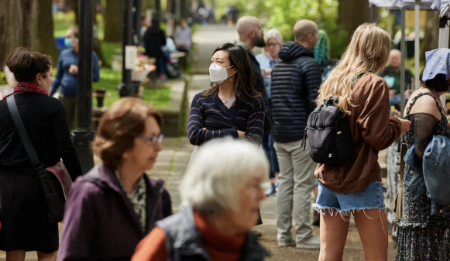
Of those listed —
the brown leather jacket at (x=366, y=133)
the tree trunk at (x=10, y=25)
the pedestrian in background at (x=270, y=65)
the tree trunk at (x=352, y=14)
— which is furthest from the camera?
the tree trunk at (x=352, y=14)

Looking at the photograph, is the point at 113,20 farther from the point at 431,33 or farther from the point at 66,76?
the point at 66,76

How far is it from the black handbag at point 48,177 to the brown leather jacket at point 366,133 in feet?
5.50

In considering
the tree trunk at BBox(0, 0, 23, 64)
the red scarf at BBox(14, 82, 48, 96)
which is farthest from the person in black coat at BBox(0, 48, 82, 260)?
the tree trunk at BBox(0, 0, 23, 64)

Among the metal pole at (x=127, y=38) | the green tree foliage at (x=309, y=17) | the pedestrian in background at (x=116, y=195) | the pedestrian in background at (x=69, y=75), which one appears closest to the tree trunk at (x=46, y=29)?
the green tree foliage at (x=309, y=17)

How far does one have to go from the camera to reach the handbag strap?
4535mm

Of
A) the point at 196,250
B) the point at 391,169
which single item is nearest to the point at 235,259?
the point at 196,250

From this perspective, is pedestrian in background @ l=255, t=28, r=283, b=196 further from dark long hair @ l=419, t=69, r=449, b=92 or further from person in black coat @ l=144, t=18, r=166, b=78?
person in black coat @ l=144, t=18, r=166, b=78

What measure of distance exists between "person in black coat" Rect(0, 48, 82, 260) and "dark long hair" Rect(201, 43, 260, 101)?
48.5 inches

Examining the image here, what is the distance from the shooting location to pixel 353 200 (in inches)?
180

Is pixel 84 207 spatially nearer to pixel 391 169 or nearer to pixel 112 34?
pixel 391 169

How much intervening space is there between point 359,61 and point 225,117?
3.66 feet

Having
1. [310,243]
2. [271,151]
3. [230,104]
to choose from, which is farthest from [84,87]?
[230,104]

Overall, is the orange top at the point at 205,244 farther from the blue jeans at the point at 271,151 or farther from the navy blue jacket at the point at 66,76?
the navy blue jacket at the point at 66,76

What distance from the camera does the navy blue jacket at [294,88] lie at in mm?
6617
